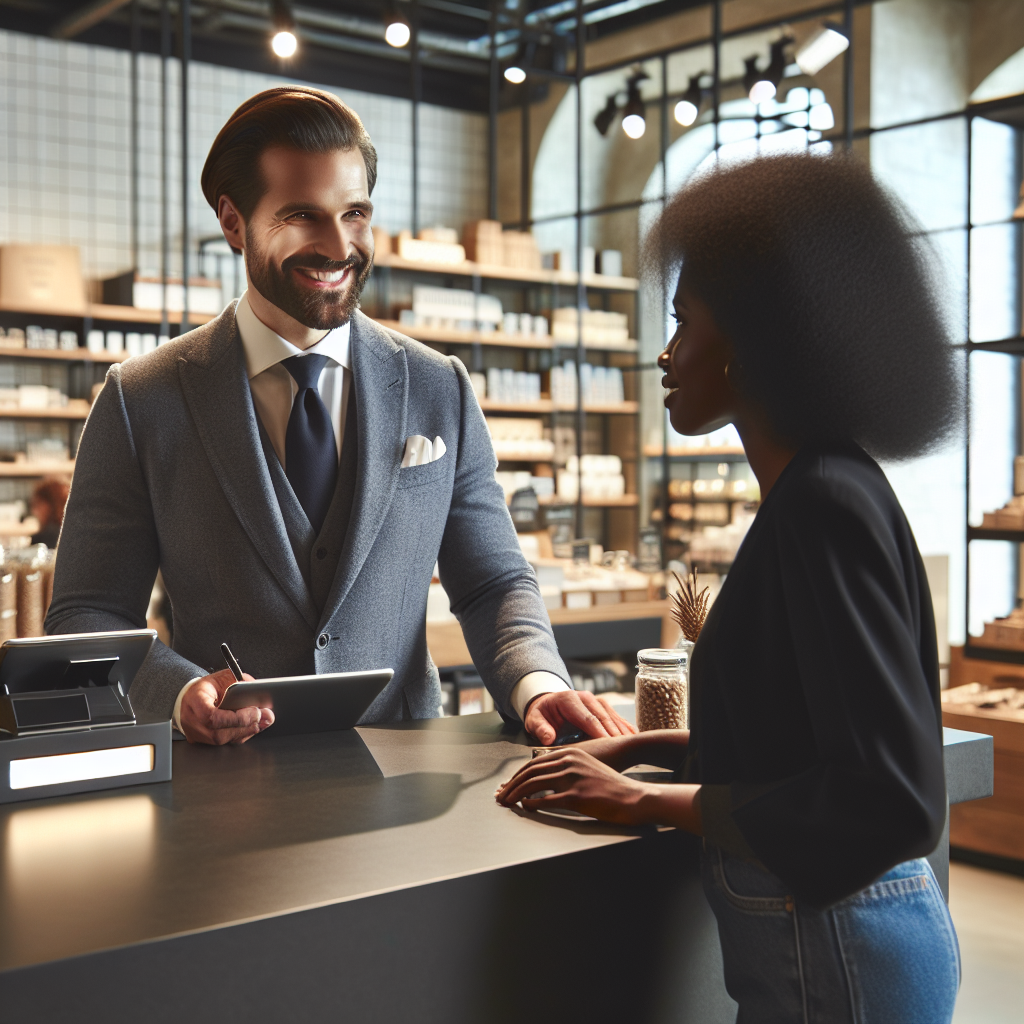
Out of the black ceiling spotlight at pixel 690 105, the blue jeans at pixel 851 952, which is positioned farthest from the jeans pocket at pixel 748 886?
the black ceiling spotlight at pixel 690 105

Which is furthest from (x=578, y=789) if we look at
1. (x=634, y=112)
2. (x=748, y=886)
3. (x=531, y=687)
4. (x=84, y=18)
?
(x=84, y=18)

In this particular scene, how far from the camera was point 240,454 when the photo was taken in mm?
1626

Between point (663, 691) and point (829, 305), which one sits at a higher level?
point (829, 305)

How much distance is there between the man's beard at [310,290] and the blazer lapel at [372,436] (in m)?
0.12

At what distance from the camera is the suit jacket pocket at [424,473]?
171 centimetres

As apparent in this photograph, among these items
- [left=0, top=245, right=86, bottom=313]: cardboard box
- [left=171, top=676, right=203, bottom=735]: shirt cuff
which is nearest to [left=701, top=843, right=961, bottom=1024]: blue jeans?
[left=171, top=676, right=203, bottom=735]: shirt cuff

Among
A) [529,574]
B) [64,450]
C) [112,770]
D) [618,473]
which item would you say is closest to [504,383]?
[618,473]

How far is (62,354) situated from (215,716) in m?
6.60

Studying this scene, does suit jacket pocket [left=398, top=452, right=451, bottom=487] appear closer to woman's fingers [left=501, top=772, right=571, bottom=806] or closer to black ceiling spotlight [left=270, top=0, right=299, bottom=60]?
woman's fingers [left=501, top=772, right=571, bottom=806]

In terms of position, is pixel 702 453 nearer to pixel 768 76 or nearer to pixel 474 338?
pixel 474 338

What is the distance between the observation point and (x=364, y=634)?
1669 mm

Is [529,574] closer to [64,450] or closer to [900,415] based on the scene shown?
[900,415]

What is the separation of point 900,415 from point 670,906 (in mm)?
543

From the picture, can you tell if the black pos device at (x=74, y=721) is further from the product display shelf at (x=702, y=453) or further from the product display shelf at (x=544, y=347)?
the product display shelf at (x=702, y=453)
